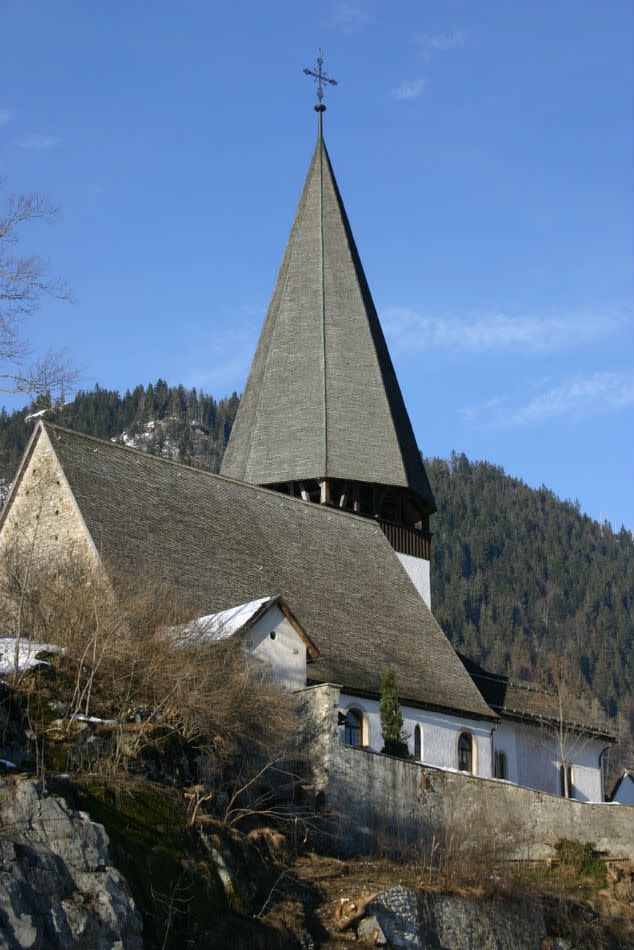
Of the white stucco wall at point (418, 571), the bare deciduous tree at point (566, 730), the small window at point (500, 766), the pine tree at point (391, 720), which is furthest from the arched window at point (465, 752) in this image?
the white stucco wall at point (418, 571)

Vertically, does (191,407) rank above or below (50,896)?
above

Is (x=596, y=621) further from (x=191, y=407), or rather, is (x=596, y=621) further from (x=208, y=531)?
(x=208, y=531)

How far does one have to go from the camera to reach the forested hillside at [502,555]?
132 metres

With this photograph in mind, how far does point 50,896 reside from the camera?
40.5 ft

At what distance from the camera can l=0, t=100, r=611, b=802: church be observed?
24500 mm

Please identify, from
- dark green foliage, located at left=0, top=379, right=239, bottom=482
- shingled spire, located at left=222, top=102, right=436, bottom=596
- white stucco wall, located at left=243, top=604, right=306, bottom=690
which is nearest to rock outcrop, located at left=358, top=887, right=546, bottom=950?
white stucco wall, located at left=243, top=604, right=306, bottom=690

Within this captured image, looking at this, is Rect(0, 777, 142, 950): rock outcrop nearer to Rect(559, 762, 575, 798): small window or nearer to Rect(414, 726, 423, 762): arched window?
Rect(414, 726, 423, 762): arched window

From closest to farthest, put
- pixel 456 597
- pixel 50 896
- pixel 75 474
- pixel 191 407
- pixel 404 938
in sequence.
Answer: pixel 50 896 < pixel 404 938 < pixel 75 474 < pixel 456 597 < pixel 191 407

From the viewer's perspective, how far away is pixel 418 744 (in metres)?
26.1

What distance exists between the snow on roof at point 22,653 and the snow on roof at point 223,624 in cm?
244

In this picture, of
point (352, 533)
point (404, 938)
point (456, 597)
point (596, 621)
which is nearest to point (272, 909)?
point (404, 938)

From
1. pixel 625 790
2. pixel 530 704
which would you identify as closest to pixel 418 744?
pixel 530 704

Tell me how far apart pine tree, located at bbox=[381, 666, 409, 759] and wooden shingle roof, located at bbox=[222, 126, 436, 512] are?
10670mm

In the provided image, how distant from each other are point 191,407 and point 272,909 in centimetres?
15598
